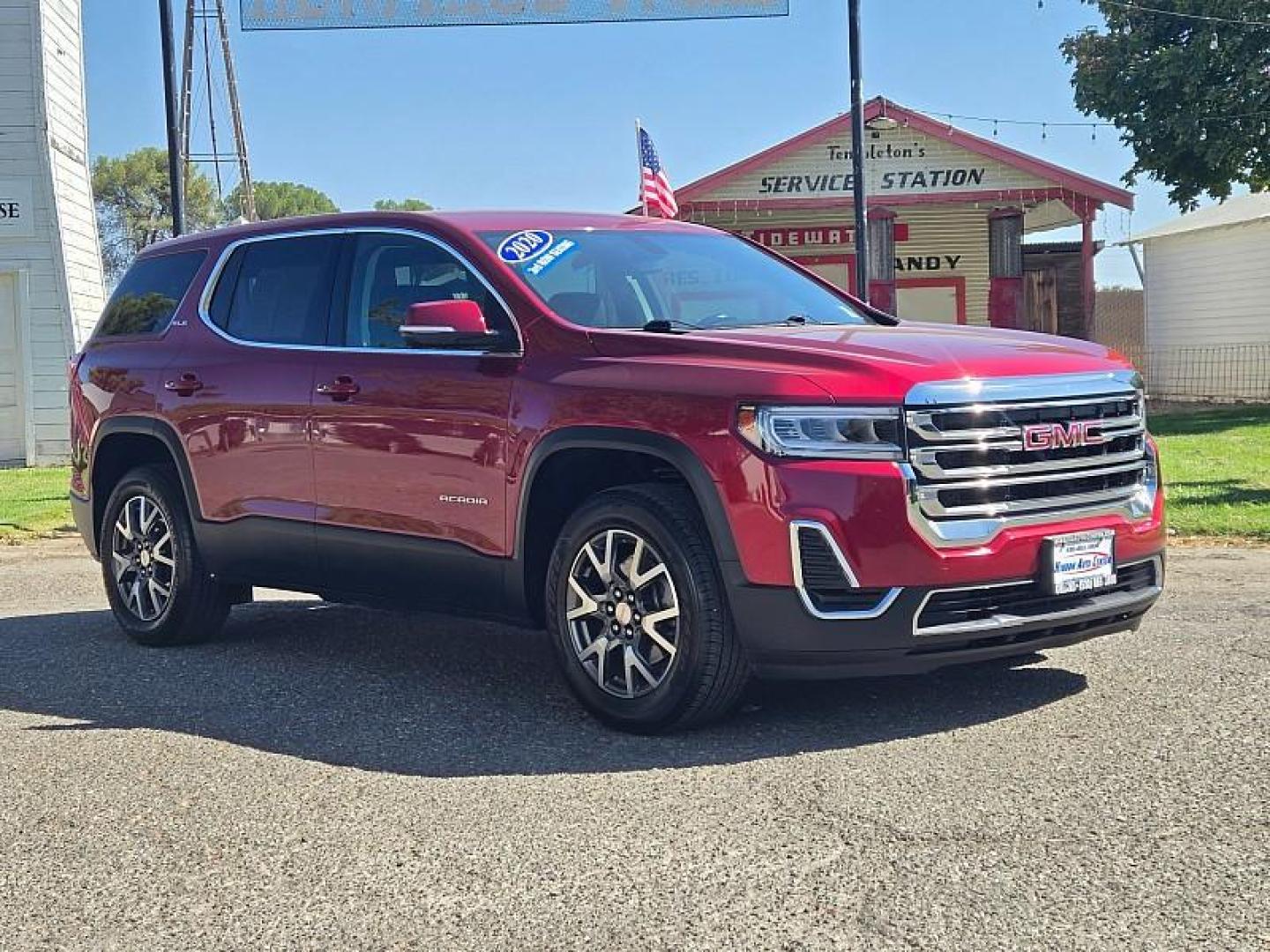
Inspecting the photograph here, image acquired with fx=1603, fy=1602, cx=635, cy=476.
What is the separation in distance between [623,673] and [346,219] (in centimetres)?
257

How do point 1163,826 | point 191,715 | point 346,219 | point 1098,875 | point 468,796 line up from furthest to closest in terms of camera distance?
point 346,219
point 191,715
point 468,796
point 1163,826
point 1098,875

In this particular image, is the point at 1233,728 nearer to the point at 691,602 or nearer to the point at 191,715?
the point at 691,602

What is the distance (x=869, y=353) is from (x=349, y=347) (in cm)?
237

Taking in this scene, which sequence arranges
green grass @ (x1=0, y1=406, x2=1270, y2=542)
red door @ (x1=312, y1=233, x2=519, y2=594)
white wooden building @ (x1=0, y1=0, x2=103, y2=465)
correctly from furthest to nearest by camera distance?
white wooden building @ (x1=0, y1=0, x2=103, y2=465), green grass @ (x1=0, y1=406, x2=1270, y2=542), red door @ (x1=312, y1=233, x2=519, y2=594)

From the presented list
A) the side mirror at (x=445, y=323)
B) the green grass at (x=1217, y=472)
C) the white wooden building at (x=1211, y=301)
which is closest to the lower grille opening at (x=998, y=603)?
the side mirror at (x=445, y=323)

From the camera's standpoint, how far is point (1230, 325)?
28969 millimetres

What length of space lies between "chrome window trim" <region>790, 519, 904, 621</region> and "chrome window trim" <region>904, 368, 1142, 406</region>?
49 centimetres

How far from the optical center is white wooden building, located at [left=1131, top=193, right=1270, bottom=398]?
2833 centimetres

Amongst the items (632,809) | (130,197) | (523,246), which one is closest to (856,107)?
(523,246)

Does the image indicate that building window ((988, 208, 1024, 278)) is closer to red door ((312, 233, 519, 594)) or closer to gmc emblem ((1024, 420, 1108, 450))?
red door ((312, 233, 519, 594))

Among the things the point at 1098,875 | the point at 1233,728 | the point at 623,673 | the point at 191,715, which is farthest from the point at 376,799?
the point at 1233,728

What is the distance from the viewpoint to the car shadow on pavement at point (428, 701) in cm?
533

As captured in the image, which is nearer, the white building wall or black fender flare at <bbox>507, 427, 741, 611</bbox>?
black fender flare at <bbox>507, 427, 741, 611</bbox>

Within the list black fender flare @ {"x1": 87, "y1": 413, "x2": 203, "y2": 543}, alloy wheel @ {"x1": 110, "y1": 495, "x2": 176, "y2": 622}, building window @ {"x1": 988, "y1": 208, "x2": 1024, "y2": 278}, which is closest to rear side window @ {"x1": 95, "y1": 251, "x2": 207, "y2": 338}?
black fender flare @ {"x1": 87, "y1": 413, "x2": 203, "y2": 543}
